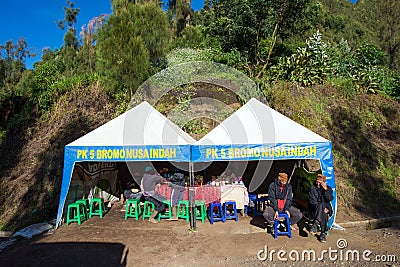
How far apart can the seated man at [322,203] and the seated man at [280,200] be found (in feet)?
1.33

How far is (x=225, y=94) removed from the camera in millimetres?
15945

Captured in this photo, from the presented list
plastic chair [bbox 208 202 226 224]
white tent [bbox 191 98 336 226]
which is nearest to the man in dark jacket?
plastic chair [bbox 208 202 226 224]

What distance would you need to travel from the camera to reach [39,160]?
12.6 metres

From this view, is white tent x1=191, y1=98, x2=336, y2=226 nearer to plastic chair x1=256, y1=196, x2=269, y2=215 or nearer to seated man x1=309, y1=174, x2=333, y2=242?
seated man x1=309, y1=174, x2=333, y2=242

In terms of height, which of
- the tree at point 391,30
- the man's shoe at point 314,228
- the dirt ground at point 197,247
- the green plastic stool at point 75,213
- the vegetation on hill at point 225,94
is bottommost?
the dirt ground at point 197,247

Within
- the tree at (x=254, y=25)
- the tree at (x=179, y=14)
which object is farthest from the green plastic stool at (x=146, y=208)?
the tree at (x=179, y=14)

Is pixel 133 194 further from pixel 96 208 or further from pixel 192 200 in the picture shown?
pixel 192 200

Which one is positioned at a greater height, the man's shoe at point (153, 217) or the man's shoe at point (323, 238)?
the man's shoe at point (153, 217)

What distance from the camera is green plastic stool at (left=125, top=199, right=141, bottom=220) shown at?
8.05 meters

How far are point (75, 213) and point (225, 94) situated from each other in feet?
31.7

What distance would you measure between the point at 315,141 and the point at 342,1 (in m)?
46.9

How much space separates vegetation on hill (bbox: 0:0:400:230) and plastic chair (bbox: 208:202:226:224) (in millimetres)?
3235

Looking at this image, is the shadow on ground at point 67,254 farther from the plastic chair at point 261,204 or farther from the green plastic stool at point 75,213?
the plastic chair at point 261,204

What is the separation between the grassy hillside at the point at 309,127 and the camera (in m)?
9.97
